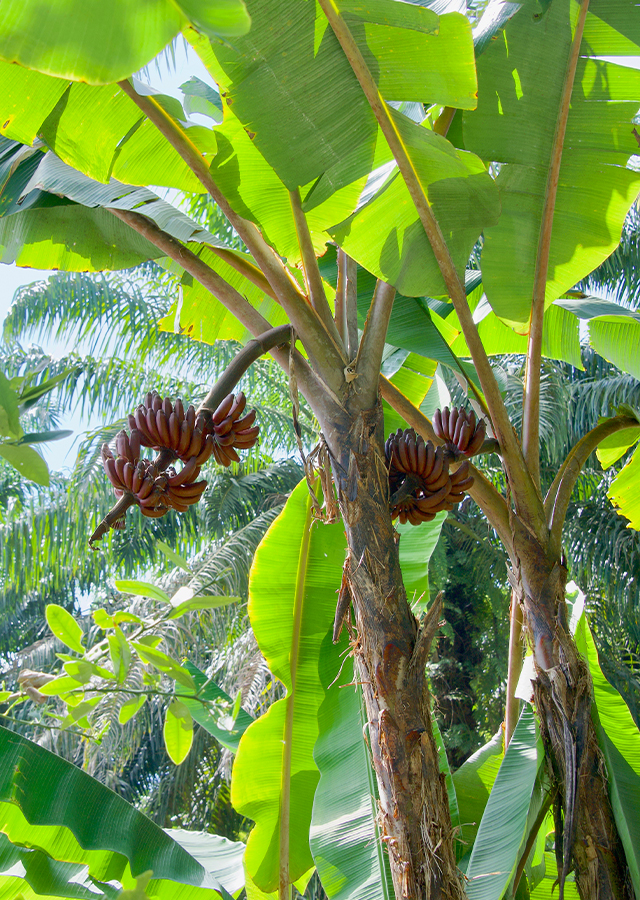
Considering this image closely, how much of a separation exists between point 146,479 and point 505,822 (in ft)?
4.02

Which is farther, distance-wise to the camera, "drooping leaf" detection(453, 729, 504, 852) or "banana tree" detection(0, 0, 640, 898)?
"drooping leaf" detection(453, 729, 504, 852)

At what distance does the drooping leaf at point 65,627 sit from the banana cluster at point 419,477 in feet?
2.42

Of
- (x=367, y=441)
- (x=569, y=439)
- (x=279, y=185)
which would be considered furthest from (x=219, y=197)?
(x=569, y=439)

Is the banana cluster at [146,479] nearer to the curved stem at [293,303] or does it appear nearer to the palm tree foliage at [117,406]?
the curved stem at [293,303]

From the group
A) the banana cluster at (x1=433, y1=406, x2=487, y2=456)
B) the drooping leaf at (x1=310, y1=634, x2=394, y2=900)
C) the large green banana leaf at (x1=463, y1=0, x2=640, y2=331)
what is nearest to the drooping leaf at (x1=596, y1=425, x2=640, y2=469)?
the large green banana leaf at (x1=463, y1=0, x2=640, y2=331)

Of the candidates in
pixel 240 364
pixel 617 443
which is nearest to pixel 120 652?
pixel 240 364

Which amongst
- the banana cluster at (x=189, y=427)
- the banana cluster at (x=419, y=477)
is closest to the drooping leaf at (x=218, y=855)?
the banana cluster at (x=419, y=477)

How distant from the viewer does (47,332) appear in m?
7.70

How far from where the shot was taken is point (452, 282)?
1672mm

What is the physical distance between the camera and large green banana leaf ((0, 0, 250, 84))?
0.83m

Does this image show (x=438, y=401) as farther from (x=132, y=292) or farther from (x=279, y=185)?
(x=132, y=292)

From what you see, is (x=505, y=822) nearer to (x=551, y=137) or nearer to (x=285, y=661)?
(x=285, y=661)

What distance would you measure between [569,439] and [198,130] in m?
6.44

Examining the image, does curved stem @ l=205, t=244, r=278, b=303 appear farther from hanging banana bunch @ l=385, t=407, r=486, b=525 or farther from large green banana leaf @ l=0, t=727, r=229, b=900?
large green banana leaf @ l=0, t=727, r=229, b=900
